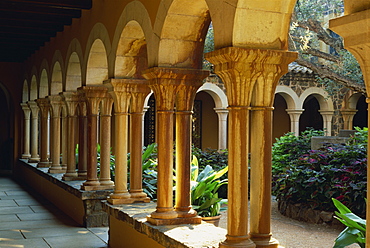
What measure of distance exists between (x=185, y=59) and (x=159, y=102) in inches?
17.1

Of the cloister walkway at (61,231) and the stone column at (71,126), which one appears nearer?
the cloister walkway at (61,231)

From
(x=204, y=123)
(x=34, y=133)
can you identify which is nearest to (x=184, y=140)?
(x=34, y=133)

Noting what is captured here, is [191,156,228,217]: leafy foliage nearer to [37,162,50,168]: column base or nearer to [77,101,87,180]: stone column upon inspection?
[77,101,87,180]: stone column

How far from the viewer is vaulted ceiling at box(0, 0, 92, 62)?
261 inches

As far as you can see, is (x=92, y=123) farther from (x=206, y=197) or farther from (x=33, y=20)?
(x=206, y=197)

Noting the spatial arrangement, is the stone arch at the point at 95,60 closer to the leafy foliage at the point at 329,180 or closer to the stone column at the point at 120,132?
the stone column at the point at 120,132

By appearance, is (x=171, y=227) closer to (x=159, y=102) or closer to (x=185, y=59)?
(x=159, y=102)

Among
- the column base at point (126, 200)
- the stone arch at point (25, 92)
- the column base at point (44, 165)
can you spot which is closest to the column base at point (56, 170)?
the column base at point (44, 165)

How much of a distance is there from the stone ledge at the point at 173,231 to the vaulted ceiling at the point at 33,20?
302 centimetres

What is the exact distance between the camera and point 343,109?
15.9 m

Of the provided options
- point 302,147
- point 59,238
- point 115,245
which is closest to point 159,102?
point 115,245

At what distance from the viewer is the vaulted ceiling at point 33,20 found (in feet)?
21.8

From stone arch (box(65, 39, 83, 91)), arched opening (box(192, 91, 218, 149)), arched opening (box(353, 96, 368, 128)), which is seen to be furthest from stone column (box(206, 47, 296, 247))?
arched opening (box(353, 96, 368, 128))

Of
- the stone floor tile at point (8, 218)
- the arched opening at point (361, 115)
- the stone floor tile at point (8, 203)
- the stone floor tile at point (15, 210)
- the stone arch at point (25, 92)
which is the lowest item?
the stone floor tile at point (8, 203)
